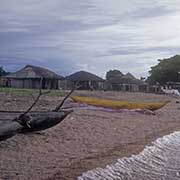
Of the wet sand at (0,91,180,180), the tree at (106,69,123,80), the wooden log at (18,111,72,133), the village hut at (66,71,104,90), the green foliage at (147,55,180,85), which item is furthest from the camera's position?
the tree at (106,69,123,80)

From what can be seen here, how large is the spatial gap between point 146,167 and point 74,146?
2.12 meters

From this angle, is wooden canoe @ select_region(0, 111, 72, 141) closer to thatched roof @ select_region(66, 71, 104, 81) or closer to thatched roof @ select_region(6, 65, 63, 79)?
thatched roof @ select_region(6, 65, 63, 79)

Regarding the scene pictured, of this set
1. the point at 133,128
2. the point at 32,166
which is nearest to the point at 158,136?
the point at 133,128

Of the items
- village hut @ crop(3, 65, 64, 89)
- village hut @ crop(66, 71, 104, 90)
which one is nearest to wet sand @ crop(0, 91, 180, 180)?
village hut @ crop(3, 65, 64, 89)

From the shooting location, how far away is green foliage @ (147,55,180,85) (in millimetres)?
68875

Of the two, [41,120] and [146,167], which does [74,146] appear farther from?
[146,167]

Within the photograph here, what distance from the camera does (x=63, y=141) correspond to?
1166 centimetres

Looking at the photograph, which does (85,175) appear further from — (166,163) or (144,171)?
(166,163)

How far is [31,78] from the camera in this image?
55125mm

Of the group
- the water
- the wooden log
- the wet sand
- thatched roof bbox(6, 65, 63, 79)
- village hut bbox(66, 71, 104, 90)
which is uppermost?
thatched roof bbox(6, 65, 63, 79)

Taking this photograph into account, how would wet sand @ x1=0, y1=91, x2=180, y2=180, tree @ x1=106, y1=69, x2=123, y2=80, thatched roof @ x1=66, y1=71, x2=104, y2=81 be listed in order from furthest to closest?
tree @ x1=106, y1=69, x2=123, y2=80 < thatched roof @ x1=66, y1=71, x2=104, y2=81 < wet sand @ x1=0, y1=91, x2=180, y2=180

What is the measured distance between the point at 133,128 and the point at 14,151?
6964mm

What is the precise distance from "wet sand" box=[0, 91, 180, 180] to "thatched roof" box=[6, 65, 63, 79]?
37373 mm

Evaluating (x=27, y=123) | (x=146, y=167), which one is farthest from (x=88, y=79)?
(x=146, y=167)
